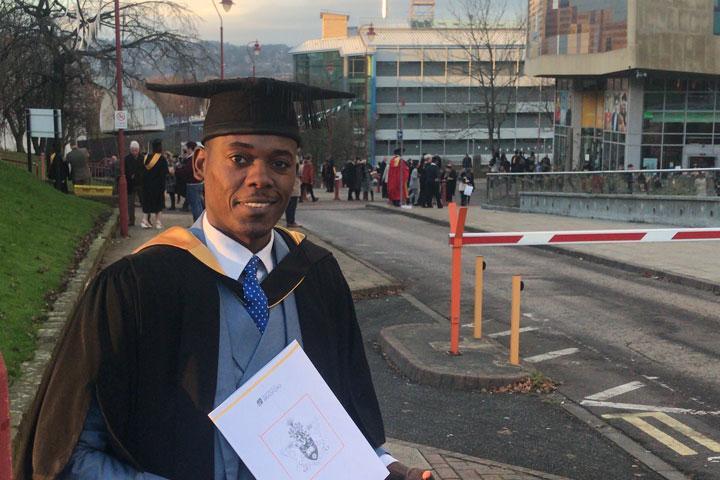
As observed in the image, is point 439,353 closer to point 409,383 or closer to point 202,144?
point 409,383

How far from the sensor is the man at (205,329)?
7.46ft

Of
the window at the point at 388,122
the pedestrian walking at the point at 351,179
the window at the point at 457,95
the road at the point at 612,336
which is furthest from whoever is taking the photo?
the window at the point at 388,122

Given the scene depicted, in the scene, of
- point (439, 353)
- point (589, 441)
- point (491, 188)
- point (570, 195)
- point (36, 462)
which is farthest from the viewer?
point (491, 188)

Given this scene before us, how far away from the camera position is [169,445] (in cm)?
233

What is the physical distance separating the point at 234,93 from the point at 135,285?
2.08 ft

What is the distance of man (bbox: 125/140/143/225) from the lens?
19.4 metres

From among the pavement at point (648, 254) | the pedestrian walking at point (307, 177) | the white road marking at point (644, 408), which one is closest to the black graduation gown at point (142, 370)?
the white road marking at point (644, 408)

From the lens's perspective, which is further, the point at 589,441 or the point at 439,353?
the point at 439,353

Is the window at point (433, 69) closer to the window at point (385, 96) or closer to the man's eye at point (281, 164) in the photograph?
the window at point (385, 96)

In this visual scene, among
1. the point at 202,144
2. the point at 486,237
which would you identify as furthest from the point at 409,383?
the point at 202,144

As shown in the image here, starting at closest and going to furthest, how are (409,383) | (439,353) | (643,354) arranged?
(409,383) → (439,353) → (643,354)

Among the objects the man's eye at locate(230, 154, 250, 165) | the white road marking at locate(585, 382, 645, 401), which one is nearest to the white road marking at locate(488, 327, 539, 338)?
the white road marking at locate(585, 382, 645, 401)

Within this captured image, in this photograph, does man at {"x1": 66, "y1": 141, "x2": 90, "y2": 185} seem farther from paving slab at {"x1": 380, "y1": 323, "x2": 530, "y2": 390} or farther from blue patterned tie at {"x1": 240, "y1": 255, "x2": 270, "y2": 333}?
blue patterned tie at {"x1": 240, "y1": 255, "x2": 270, "y2": 333}

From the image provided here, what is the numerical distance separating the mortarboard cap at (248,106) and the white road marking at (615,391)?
6.05 meters
